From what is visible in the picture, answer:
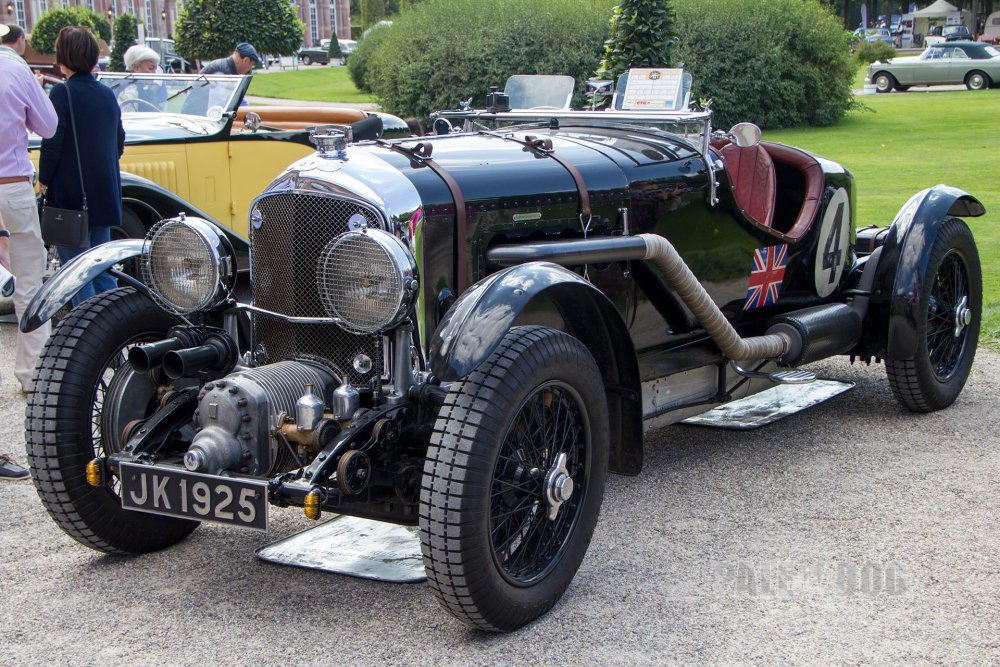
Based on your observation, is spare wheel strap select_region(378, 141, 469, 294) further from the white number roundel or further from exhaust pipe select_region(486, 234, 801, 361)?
the white number roundel

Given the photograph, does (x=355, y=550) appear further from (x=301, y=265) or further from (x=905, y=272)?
(x=905, y=272)

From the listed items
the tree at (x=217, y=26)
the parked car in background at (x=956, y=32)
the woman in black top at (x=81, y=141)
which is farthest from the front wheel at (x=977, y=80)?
the woman in black top at (x=81, y=141)

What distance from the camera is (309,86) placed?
3856 cm

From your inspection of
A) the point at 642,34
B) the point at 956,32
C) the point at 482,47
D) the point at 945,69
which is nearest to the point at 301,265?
the point at 642,34

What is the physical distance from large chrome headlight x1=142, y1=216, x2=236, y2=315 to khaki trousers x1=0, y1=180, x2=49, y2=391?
6.34 ft

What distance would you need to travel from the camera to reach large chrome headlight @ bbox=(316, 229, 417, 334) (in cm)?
330

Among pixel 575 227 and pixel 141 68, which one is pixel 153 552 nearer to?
pixel 575 227

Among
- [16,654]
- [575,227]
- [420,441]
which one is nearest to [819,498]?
[575,227]

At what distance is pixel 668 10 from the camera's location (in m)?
15.1

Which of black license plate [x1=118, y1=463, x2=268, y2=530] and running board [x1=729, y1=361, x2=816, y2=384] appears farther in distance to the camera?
running board [x1=729, y1=361, x2=816, y2=384]

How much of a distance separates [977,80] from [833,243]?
2783 cm

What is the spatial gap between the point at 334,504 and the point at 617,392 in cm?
108

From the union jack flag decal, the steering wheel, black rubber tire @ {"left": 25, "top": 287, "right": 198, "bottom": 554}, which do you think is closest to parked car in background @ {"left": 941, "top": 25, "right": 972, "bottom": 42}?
the steering wheel

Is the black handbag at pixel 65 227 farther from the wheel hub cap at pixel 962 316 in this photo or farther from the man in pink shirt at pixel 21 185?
the wheel hub cap at pixel 962 316
